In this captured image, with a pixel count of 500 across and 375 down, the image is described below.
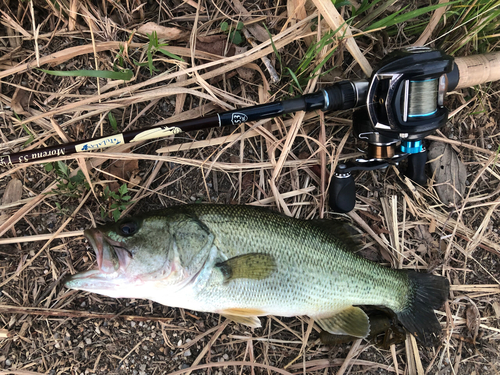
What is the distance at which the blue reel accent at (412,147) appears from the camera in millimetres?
2332

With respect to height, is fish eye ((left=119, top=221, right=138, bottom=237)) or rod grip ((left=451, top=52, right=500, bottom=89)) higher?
rod grip ((left=451, top=52, right=500, bottom=89))

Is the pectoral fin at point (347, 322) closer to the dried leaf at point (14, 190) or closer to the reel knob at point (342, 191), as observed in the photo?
the reel knob at point (342, 191)

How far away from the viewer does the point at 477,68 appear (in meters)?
2.35

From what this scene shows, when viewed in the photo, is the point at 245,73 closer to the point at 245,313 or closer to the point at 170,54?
the point at 170,54

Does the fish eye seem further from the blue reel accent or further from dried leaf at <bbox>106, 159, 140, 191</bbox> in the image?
the blue reel accent

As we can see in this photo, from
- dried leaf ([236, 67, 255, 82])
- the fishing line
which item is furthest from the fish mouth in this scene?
the fishing line

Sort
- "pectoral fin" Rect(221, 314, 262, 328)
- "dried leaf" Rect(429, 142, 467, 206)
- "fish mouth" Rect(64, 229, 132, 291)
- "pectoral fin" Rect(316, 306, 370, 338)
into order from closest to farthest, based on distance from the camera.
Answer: "fish mouth" Rect(64, 229, 132, 291), "pectoral fin" Rect(221, 314, 262, 328), "pectoral fin" Rect(316, 306, 370, 338), "dried leaf" Rect(429, 142, 467, 206)

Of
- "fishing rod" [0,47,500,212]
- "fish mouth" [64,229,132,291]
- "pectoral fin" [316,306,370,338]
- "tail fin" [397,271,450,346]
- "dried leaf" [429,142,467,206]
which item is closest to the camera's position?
"fish mouth" [64,229,132,291]

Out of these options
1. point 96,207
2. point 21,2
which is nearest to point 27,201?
point 96,207

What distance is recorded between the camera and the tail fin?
2514 millimetres

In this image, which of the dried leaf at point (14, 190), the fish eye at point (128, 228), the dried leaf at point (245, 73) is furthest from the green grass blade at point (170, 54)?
the dried leaf at point (14, 190)

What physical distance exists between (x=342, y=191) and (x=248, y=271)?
1.02 meters

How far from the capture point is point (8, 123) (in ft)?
8.47

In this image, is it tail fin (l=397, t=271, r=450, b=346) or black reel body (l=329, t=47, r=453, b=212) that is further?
tail fin (l=397, t=271, r=450, b=346)
